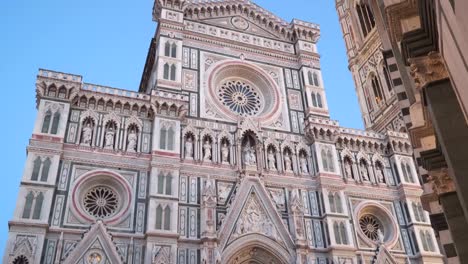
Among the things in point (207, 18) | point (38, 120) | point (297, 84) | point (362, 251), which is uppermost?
point (207, 18)

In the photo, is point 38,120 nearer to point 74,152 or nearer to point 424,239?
point 74,152

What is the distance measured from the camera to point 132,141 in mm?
18891

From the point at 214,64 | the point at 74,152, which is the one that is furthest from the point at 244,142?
the point at 74,152

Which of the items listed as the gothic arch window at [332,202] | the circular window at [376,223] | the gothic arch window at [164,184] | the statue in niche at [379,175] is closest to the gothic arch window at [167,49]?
the gothic arch window at [164,184]

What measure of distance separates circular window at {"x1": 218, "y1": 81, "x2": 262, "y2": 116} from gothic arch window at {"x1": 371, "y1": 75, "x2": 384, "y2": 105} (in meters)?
12.2

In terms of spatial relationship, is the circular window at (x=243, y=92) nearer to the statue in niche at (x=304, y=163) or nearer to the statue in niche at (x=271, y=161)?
the statue in niche at (x=271, y=161)

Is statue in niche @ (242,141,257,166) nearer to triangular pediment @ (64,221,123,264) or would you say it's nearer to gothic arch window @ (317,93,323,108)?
gothic arch window @ (317,93,323,108)

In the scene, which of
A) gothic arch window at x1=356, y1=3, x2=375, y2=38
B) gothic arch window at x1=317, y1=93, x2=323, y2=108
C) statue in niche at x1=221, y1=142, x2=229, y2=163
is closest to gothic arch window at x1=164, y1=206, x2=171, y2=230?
statue in niche at x1=221, y1=142, x2=229, y2=163

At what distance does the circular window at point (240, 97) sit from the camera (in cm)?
2272

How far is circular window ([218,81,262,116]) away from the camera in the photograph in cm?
2272

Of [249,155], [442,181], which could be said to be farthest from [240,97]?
[442,181]

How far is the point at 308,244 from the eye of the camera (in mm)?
19156

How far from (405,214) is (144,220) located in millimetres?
13274

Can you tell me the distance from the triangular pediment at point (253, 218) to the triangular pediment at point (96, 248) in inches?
172
